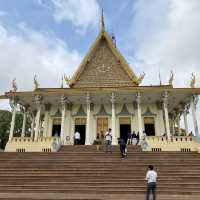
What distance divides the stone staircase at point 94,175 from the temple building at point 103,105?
3.37 meters

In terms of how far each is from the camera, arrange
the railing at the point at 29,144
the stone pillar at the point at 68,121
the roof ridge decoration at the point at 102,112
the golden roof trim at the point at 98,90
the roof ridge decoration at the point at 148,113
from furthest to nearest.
→ the roof ridge decoration at the point at 102,112 < the roof ridge decoration at the point at 148,113 < the stone pillar at the point at 68,121 < the golden roof trim at the point at 98,90 < the railing at the point at 29,144

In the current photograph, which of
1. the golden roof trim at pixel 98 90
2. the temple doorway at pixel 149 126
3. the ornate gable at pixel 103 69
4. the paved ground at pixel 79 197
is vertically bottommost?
the paved ground at pixel 79 197

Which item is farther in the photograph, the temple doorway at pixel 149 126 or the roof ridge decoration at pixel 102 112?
the roof ridge decoration at pixel 102 112

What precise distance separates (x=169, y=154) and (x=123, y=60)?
35.4ft

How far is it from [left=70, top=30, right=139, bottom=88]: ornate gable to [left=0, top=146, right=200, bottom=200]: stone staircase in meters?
8.36

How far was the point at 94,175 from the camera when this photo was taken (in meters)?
9.14

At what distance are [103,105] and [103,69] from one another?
136 inches

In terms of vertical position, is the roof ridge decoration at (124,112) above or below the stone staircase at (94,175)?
above

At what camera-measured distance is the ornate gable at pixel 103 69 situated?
2000 cm

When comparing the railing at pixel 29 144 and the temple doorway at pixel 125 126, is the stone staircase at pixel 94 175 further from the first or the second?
the temple doorway at pixel 125 126

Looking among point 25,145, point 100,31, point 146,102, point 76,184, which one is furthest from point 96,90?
point 76,184

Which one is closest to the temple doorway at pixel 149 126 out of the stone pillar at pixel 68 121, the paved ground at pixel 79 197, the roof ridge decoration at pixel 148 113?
the roof ridge decoration at pixel 148 113

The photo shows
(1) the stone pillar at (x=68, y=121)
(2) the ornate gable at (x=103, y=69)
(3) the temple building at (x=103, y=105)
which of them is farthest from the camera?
(2) the ornate gable at (x=103, y=69)

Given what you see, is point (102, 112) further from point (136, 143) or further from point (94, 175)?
point (94, 175)
